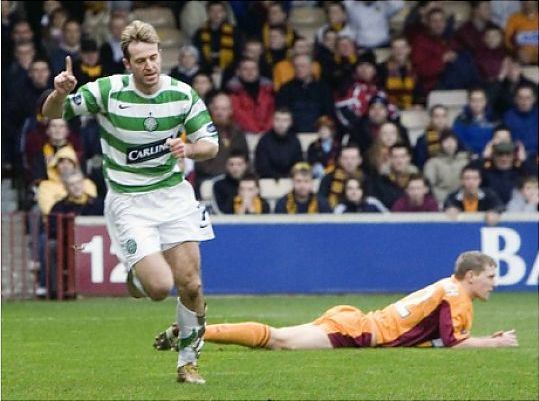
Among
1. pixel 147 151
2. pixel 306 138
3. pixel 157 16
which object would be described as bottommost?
pixel 306 138

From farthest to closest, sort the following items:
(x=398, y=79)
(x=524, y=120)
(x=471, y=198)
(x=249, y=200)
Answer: (x=398, y=79) < (x=524, y=120) < (x=471, y=198) < (x=249, y=200)

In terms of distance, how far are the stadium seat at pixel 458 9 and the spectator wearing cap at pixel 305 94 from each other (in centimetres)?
326

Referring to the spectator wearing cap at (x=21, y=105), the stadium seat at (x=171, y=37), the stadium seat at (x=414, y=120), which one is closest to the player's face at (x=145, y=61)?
the spectator wearing cap at (x=21, y=105)

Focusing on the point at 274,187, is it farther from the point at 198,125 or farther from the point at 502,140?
the point at 198,125

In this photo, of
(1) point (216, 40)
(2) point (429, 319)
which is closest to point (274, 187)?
(1) point (216, 40)

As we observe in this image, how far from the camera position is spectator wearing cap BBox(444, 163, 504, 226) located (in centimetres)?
1798

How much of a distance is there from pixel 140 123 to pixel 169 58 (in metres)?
12.9

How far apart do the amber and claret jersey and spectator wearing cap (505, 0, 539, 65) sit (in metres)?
10.9

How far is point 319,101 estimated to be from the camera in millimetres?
20391

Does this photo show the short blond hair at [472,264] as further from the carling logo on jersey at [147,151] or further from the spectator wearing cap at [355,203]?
the spectator wearing cap at [355,203]

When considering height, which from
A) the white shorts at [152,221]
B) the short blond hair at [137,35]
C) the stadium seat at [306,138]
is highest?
the short blond hair at [137,35]

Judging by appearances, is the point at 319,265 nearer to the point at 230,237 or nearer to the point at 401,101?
the point at 230,237

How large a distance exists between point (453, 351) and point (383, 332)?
1.80 feet

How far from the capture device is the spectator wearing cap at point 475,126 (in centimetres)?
2000
